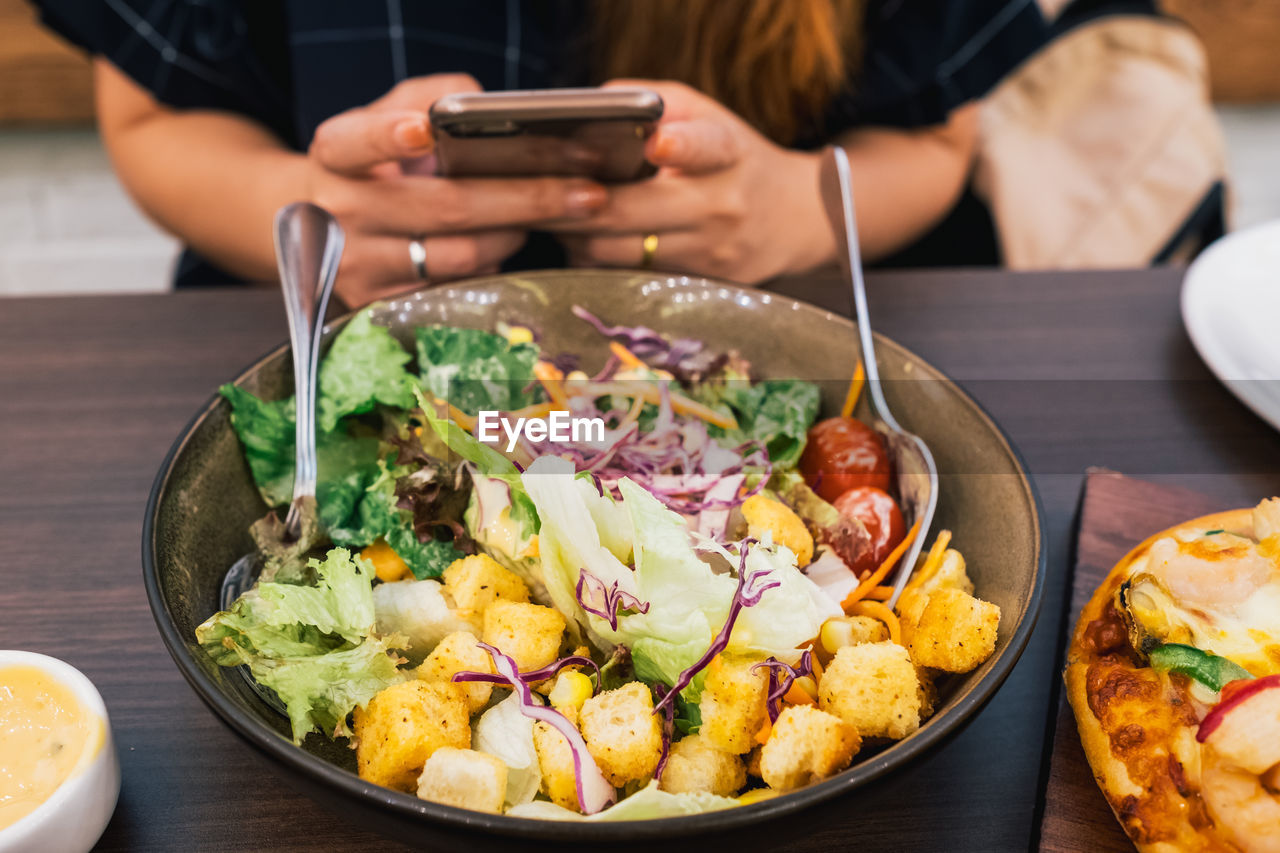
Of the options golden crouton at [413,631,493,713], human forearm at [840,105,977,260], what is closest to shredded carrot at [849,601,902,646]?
golden crouton at [413,631,493,713]

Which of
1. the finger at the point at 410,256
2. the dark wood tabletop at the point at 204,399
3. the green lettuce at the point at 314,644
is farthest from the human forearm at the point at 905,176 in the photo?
the green lettuce at the point at 314,644

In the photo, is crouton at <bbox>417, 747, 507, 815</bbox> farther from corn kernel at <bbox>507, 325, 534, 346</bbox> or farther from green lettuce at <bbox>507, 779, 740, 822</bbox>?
corn kernel at <bbox>507, 325, 534, 346</bbox>

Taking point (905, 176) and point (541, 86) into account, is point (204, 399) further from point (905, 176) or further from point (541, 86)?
point (905, 176)

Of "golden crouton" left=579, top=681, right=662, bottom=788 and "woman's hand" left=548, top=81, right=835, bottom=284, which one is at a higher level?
"woman's hand" left=548, top=81, right=835, bottom=284

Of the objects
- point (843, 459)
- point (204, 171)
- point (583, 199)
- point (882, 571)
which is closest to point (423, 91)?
point (583, 199)

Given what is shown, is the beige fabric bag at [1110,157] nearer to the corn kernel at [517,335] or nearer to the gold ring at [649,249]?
the gold ring at [649,249]

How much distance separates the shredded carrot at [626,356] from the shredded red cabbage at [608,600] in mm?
383

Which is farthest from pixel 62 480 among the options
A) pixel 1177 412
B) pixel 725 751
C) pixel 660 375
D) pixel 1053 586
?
pixel 1177 412

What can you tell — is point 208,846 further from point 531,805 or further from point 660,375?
point 660,375

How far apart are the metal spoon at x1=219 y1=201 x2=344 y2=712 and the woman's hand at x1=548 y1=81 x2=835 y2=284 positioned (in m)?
0.38

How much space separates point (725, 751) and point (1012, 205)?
1697mm

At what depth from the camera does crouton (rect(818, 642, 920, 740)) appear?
2.31ft

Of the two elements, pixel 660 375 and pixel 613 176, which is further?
pixel 613 176

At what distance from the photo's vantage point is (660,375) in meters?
1.12
